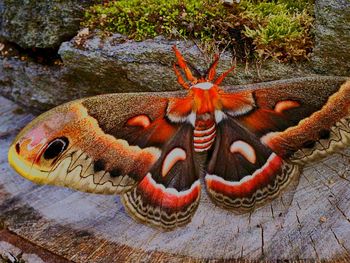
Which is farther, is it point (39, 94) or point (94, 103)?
point (39, 94)

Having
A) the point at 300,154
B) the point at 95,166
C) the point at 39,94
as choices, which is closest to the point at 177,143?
the point at 95,166

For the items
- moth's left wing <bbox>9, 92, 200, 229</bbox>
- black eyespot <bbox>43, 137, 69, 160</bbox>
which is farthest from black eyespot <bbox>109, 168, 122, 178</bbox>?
black eyespot <bbox>43, 137, 69, 160</bbox>

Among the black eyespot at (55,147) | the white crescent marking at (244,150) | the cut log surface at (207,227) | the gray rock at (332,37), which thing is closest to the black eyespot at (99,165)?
the black eyespot at (55,147)

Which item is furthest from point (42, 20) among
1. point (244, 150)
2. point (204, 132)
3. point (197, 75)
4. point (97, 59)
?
point (244, 150)

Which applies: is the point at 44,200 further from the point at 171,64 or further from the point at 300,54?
the point at 300,54

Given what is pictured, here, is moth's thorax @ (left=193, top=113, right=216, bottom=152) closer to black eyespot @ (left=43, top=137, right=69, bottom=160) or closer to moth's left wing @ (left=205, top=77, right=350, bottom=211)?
moth's left wing @ (left=205, top=77, right=350, bottom=211)

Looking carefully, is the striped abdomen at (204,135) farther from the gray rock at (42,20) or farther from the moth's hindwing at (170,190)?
the gray rock at (42,20)
